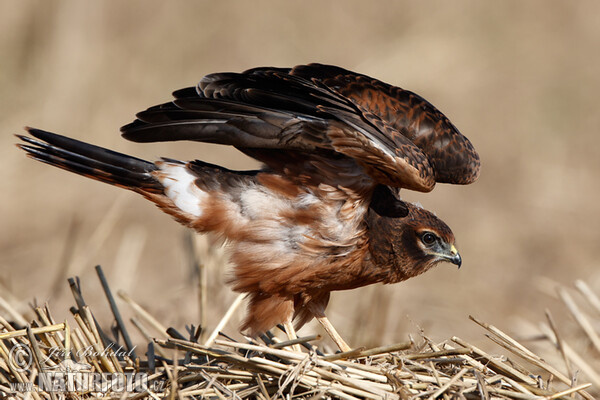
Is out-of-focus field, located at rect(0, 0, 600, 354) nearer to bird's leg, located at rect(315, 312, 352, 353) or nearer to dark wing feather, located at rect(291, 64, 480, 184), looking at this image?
bird's leg, located at rect(315, 312, 352, 353)

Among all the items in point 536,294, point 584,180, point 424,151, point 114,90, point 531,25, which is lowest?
point 424,151

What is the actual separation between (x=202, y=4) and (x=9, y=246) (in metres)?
4.74

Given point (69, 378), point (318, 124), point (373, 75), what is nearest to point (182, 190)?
point (318, 124)

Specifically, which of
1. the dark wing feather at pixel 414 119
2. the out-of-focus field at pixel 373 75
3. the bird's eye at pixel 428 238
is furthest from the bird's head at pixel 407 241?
the out-of-focus field at pixel 373 75

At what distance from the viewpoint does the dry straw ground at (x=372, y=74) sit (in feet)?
24.9

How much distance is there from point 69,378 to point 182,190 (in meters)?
1.46

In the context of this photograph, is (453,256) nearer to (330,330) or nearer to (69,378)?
(330,330)

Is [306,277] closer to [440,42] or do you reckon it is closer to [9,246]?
[9,246]

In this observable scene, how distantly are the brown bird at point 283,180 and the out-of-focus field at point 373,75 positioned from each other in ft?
5.48

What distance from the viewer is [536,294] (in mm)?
8086

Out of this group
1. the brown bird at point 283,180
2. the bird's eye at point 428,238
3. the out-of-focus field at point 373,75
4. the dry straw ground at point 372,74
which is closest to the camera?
the brown bird at point 283,180

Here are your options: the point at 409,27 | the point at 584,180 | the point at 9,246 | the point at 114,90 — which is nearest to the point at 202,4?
the point at 114,90

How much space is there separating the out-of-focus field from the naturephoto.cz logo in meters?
2.46

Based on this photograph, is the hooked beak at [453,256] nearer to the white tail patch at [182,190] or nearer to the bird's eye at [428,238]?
the bird's eye at [428,238]
